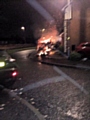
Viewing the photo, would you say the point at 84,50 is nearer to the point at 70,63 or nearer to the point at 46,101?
the point at 70,63

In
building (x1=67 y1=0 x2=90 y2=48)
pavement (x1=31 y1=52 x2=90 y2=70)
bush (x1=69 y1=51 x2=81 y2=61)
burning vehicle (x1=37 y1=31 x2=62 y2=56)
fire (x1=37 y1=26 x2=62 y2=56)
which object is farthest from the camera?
burning vehicle (x1=37 y1=31 x2=62 y2=56)

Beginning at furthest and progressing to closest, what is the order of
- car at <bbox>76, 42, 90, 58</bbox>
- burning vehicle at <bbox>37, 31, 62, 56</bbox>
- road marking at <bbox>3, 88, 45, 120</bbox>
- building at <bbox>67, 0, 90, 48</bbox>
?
1. burning vehicle at <bbox>37, 31, 62, 56</bbox>
2. building at <bbox>67, 0, 90, 48</bbox>
3. car at <bbox>76, 42, 90, 58</bbox>
4. road marking at <bbox>3, 88, 45, 120</bbox>

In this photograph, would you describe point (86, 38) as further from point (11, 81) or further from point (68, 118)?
point (68, 118)

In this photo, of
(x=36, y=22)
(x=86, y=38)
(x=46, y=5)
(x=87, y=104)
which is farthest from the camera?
(x=36, y=22)

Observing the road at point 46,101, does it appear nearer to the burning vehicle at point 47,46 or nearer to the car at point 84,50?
the car at point 84,50

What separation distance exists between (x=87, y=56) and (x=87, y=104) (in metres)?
14.5

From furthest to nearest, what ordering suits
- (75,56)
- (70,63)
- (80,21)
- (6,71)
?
(80,21) < (75,56) < (70,63) < (6,71)

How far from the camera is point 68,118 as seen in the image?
18.0ft

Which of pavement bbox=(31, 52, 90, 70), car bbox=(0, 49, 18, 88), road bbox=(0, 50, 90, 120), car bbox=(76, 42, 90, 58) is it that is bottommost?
pavement bbox=(31, 52, 90, 70)

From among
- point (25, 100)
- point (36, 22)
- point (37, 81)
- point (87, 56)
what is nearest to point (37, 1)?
point (36, 22)

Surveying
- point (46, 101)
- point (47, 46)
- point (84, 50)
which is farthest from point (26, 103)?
point (47, 46)

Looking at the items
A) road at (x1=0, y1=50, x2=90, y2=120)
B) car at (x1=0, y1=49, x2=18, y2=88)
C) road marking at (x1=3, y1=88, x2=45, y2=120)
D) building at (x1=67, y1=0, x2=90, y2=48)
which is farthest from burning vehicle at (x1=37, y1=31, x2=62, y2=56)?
car at (x1=0, y1=49, x2=18, y2=88)

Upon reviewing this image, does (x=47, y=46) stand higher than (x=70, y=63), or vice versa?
(x=70, y=63)

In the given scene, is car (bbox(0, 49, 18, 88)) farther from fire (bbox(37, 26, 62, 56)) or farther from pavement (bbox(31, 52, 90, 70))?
fire (bbox(37, 26, 62, 56))
